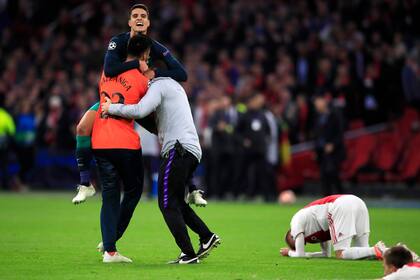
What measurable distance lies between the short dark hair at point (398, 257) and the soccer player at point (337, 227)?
2.19 meters

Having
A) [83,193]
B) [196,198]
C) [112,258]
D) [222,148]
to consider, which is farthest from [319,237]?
[222,148]

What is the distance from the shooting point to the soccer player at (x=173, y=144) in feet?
35.4

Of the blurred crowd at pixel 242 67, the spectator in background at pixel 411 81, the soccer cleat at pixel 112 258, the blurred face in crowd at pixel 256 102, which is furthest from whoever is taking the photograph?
the blurred crowd at pixel 242 67

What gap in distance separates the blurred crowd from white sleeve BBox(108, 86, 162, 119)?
13.6m

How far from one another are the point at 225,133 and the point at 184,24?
24.4 ft

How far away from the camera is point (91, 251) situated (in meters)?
12.6

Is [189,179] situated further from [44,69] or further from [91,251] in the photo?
[44,69]

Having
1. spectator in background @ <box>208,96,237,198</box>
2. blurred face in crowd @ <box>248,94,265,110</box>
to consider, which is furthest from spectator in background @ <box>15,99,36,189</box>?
blurred face in crowd @ <box>248,94,265,110</box>

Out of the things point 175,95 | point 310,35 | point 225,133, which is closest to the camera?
point 175,95

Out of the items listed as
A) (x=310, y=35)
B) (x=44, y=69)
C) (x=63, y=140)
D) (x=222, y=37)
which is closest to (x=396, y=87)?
(x=310, y=35)

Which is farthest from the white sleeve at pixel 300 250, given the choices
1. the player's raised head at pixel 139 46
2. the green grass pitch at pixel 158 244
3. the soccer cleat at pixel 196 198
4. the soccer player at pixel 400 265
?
the player's raised head at pixel 139 46

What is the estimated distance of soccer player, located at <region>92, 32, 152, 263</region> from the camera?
11016 millimetres

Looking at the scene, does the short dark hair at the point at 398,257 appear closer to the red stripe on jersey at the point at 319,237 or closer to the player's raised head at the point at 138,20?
the red stripe on jersey at the point at 319,237

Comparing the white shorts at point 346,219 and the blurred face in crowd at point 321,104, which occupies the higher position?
the blurred face in crowd at point 321,104
